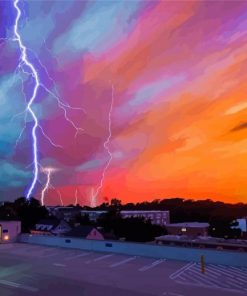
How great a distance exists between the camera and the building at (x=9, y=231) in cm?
1541

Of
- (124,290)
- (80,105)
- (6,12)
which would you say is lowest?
(124,290)

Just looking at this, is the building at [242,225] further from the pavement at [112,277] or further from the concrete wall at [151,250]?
the pavement at [112,277]

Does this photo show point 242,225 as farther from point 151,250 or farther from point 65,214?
point 151,250

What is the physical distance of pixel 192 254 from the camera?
34.5 ft

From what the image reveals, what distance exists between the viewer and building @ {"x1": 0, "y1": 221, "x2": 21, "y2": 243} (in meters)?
15.4

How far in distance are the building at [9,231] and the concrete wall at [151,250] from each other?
A: 1.51 m

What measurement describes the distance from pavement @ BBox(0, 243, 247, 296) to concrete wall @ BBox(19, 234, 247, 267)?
0.27 metres

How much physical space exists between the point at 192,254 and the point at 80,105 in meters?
10.2

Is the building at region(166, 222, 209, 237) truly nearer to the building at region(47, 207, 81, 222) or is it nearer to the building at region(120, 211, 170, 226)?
the building at region(120, 211, 170, 226)

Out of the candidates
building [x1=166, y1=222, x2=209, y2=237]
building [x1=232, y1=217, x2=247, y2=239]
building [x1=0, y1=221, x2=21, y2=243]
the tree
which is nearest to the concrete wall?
building [x1=0, y1=221, x2=21, y2=243]

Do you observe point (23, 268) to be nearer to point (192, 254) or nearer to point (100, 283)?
point (100, 283)

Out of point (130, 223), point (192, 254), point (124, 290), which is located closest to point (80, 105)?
point (192, 254)

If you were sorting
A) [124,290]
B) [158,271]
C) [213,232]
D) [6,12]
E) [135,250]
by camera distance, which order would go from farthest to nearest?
1. [213,232]
2. [6,12]
3. [135,250]
4. [158,271]
5. [124,290]

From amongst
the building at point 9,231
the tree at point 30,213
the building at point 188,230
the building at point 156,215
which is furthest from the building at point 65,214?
the building at point 9,231
